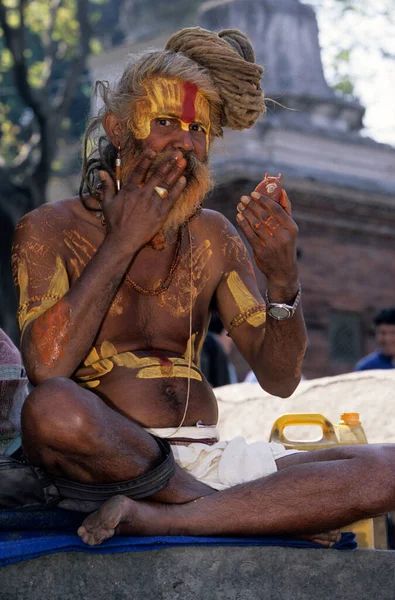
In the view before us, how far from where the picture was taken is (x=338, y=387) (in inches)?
268

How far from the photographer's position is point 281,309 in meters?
4.54

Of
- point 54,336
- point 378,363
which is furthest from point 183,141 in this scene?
point 378,363

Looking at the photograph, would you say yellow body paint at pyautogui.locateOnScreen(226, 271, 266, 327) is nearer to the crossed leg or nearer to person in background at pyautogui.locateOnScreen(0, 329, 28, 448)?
the crossed leg

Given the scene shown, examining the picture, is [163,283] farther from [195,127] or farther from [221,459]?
[221,459]

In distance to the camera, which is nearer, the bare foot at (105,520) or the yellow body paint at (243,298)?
the bare foot at (105,520)

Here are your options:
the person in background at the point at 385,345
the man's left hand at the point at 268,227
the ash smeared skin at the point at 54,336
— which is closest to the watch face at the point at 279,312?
the man's left hand at the point at 268,227

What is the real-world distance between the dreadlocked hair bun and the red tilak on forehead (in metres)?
0.13

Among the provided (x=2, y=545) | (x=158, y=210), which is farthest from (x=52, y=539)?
(x=158, y=210)

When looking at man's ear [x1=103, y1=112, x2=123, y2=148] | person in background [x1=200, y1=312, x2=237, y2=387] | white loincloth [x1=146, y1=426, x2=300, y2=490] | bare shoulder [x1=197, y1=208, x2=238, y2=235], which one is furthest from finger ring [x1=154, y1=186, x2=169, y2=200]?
person in background [x1=200, y1=312, x2=237, y2=387]

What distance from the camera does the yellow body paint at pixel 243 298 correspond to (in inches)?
195

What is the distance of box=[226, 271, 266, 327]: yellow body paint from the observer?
16.2 ft

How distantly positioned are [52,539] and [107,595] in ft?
0.86

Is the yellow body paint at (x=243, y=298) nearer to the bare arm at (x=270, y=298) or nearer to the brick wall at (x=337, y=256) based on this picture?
the bare arm at (x=270, y=298)

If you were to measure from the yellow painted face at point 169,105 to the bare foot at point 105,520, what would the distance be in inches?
61.8
